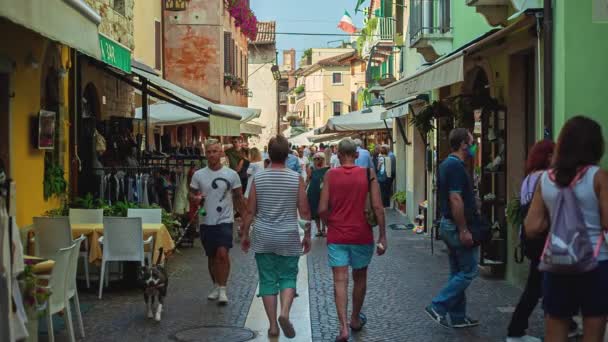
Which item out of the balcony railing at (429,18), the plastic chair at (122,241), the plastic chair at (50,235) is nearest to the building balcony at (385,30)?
the balcony railing at (429,18)

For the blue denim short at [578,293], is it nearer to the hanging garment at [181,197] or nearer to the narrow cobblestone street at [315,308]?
the narrow cobblestone street at [315,308]

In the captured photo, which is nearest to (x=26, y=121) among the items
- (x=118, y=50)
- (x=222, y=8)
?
(x=118, y=50)

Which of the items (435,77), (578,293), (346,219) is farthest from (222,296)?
(578,293)

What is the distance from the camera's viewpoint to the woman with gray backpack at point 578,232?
19.1 feet

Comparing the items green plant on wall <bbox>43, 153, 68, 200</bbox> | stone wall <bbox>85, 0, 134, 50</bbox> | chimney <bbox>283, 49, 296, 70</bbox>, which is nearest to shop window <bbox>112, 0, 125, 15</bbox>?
stone wall <bbox>85, 0, 134, 50</bbox>

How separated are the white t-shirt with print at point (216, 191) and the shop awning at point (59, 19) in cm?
173

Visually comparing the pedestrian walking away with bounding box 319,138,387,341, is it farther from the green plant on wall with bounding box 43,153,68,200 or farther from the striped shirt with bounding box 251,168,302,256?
the green plant on wall with bounding box 43,153,68,200

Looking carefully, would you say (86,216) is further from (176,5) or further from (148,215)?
(176,5)

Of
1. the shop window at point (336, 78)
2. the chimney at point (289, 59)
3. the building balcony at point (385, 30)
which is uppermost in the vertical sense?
the chimney at point (289, 59)

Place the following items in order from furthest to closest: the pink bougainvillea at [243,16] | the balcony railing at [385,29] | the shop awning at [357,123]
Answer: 1. the pink bougainvillea at [243,16]
2. the balcony railing at [385,29]
3. the shop awning at [357,123]

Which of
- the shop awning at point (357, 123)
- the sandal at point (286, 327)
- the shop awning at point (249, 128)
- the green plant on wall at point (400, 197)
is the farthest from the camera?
the shop awning at point (357, 123)

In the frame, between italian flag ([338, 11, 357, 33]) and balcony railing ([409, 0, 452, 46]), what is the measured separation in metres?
28.3

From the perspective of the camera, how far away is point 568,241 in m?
5.84

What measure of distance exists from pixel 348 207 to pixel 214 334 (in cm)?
174
